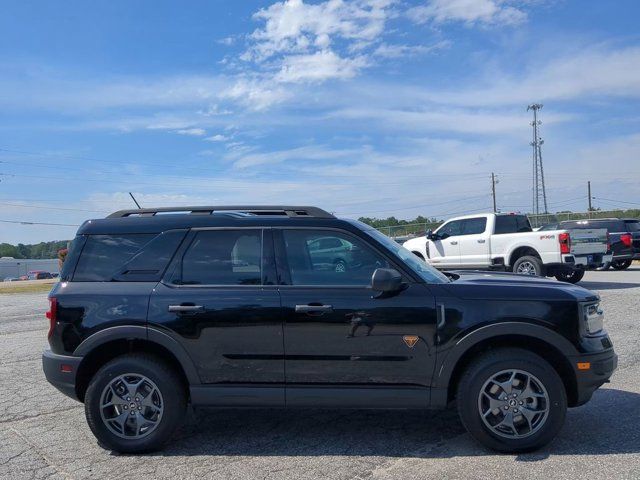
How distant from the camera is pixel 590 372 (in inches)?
172

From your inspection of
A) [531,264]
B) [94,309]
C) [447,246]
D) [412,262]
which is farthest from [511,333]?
[447,246]

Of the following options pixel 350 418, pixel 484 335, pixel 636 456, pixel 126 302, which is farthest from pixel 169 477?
pixel 636 456

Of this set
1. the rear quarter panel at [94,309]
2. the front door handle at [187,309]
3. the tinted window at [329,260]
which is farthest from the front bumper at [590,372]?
the rear quarter panel at [94,309]

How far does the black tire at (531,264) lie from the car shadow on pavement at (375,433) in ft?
29.7

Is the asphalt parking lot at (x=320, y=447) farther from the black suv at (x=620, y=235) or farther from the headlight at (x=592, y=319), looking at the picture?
the black suv at (x=620, y=235)

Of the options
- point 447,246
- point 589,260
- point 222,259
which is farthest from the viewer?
point 447,246

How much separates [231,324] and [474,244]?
1225 centimetres

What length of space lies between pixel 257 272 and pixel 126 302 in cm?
107

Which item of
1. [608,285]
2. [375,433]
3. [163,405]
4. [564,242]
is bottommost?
[375,433]

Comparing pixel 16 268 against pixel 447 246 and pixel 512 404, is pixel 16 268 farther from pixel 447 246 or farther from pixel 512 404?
pixel 512 404

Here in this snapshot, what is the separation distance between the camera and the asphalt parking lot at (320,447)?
412cm

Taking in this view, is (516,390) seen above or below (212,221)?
below

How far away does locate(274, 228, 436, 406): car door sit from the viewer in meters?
4.39

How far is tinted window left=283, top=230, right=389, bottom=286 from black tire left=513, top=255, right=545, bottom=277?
1073 centimetres
